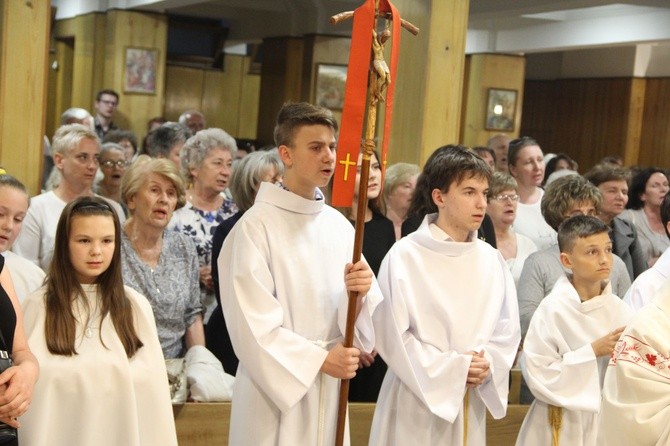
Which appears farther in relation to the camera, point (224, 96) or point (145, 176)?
point (224, 96)

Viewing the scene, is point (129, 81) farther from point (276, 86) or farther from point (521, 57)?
point (521, 57)

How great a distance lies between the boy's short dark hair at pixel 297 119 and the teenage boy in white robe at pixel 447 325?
617mm

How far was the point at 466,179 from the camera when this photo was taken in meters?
4.21

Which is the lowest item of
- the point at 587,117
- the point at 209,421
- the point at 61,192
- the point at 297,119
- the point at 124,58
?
the point at 209,421

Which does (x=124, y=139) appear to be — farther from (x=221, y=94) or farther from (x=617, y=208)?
(x=221, y=94)

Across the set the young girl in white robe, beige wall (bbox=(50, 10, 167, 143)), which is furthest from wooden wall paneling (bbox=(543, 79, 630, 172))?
the young girl in white robe

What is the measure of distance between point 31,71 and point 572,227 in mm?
2960

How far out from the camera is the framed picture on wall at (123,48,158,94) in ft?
43.2

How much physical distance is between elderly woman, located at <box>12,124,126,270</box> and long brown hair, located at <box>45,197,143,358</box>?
1.38 metres

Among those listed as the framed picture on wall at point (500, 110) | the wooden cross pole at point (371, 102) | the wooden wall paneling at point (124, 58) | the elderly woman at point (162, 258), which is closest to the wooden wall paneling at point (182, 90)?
the wooden wall paneling at point (124, 58)

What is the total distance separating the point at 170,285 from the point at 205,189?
1.20m

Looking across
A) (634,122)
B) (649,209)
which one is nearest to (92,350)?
(649,209)

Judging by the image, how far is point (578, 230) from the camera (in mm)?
4523

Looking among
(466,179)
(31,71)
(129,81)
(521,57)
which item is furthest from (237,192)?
(521,57)
